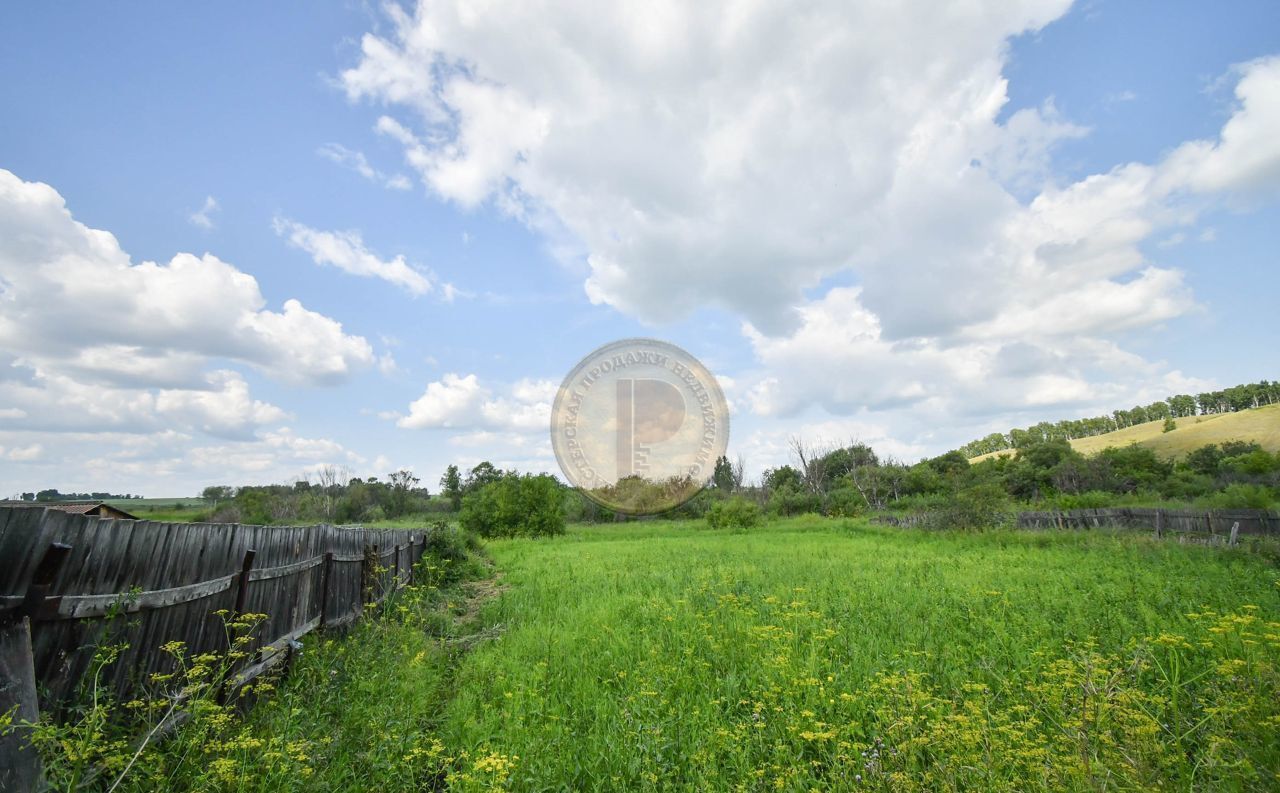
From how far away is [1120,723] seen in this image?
3586mm

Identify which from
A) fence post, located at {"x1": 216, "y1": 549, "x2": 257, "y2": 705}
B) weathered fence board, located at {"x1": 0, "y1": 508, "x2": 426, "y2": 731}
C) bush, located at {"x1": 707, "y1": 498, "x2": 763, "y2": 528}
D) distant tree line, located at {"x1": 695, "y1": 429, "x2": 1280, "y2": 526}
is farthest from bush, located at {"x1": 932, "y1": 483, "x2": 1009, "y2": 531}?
fence post, located at {"x1": 216, "y1": 549, "x2": 257, "y2": 705}

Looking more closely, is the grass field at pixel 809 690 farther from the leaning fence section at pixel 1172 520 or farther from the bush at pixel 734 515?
the bush at pixel 734 515

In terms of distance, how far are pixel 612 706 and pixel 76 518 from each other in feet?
14.2

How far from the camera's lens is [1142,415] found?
132000 millimetres

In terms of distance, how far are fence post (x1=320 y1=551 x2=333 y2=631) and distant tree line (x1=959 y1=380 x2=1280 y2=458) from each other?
5038 inches

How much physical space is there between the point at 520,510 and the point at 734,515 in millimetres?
16255

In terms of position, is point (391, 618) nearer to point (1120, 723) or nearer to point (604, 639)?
point (604, 639)

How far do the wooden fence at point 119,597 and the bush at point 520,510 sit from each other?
102 ft

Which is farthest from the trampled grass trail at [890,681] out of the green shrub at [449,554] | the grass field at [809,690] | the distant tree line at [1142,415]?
the distant tree line at [1142,415]

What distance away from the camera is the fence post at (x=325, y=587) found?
23.8ft

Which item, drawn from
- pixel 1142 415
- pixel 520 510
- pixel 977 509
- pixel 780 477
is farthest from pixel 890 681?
pixel 1142 415

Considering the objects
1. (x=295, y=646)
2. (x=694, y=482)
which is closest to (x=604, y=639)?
(x=295, y=646)

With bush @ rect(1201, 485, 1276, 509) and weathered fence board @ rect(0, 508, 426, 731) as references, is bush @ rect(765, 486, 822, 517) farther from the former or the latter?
weathered fence board @ rect(0, 508, 426, 731)

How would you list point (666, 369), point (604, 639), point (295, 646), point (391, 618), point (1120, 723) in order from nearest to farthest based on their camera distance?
point (1120, 723), point (295, 646), point (604, 639), point (391, 618), point (666, 369)
